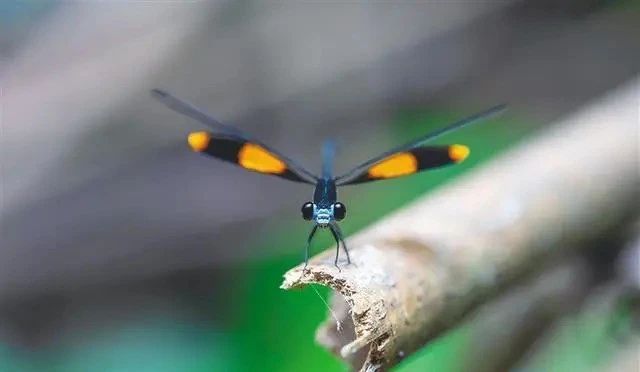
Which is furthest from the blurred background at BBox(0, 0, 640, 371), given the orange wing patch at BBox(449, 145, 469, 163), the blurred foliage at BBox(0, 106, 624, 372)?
the orange wing patch at BBox(449, 145, 469, 163)

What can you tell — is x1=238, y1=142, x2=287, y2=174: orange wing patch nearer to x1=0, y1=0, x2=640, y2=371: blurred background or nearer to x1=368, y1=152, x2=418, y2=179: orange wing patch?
x1=368, y1=152, x2=418, y2=179: orange wing patch

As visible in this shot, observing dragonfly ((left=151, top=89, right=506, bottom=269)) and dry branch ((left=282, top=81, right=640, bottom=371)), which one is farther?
dragonfly ((left=151, top=89, right=506, bottom=269))

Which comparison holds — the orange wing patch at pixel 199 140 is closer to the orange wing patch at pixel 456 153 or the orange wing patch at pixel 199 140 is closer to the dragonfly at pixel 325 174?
the dragonfly at pixel 325 174

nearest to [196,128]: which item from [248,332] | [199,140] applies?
[248,332]

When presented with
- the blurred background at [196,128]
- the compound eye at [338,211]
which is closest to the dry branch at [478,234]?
the compound eye at [338,211]

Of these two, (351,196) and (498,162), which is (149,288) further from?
(498,162)

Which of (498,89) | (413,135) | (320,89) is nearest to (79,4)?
(320,89)
